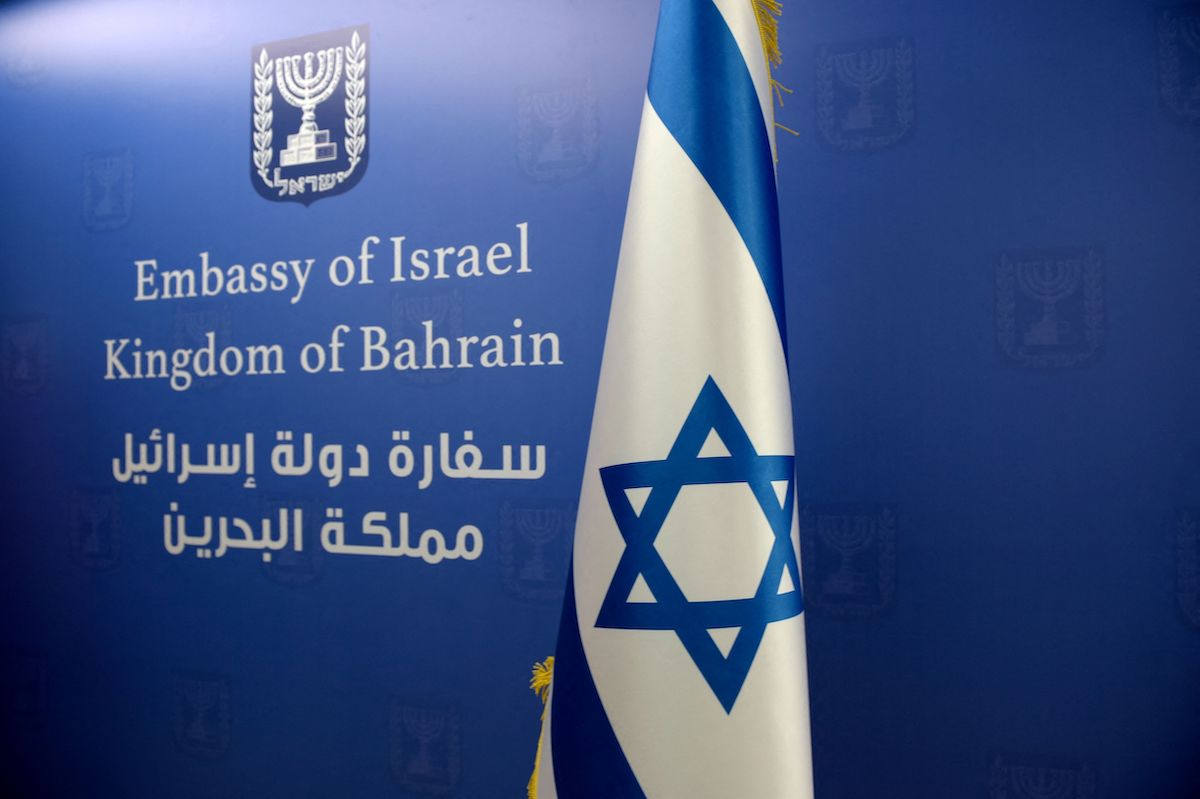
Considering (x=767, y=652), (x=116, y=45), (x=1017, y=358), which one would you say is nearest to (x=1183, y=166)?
(x=1017, y=358)

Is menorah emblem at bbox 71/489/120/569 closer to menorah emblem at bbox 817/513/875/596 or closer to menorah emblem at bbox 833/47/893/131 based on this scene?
menorah emblem at bbox 817/513/875/596

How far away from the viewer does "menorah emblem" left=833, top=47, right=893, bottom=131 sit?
146 cm

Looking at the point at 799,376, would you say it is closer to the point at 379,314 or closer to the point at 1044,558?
the point at 1044,558

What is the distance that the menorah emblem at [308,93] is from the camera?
1.82 m

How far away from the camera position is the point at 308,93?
1.84 metres
